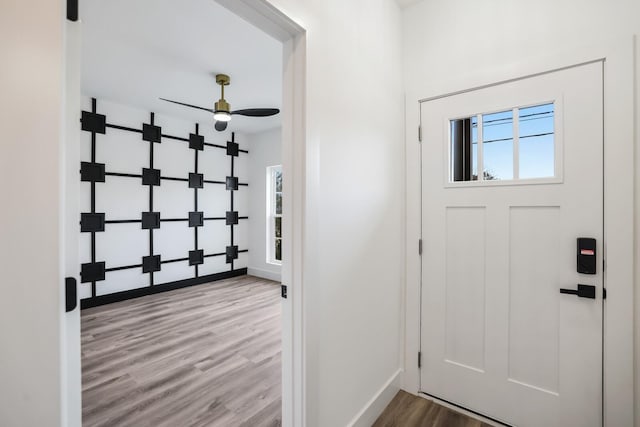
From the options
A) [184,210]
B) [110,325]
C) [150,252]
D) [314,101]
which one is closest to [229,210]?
[184,210]

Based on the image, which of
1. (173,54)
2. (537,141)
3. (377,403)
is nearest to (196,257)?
(173,54)

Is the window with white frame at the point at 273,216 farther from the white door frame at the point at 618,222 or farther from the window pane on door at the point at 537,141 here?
the white door frame at the point at 618,222

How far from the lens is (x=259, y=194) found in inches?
229

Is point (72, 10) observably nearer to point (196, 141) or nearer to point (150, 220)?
point (150, 220)

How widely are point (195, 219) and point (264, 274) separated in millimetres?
1607

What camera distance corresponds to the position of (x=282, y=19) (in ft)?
4.16

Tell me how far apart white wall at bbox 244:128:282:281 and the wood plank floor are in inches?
57.6

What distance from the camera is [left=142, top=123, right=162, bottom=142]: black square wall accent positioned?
454 centimetres

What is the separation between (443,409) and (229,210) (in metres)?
4.67

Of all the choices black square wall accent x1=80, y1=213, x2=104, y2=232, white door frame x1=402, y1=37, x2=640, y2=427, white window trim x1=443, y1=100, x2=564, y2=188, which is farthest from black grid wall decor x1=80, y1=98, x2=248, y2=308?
white door frame x1=402, y1=37, x2=640, y2=427

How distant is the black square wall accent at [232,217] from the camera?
568cm

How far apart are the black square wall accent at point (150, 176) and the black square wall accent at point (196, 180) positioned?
52 centimetres

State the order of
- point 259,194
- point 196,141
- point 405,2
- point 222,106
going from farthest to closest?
1. point 259,194
2. point 196,141
3. point 222,106
4. point 405,2

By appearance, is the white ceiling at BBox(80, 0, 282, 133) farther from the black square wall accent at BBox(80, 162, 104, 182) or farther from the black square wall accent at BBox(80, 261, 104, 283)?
the black square wall accent at BBox(80, 261, 104, 283)
